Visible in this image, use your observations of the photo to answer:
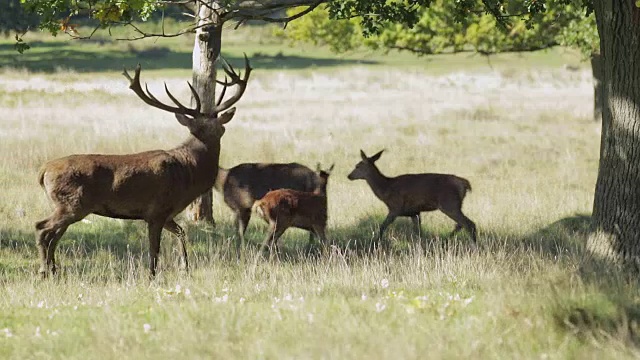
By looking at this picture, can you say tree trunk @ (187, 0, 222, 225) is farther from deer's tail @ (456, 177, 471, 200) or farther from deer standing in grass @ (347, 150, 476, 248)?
deer's tail @ (456, 177, 471, 200)

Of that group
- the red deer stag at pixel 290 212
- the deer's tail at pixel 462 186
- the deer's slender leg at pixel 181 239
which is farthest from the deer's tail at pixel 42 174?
the deer's tail at pixel 462 186

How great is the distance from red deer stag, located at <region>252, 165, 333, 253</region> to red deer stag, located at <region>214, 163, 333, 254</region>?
44.1 inches

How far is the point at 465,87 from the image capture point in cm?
4538

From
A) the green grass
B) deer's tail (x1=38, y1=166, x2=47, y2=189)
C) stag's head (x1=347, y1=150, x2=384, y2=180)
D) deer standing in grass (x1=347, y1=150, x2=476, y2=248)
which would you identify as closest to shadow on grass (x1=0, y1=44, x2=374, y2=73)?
the green grass

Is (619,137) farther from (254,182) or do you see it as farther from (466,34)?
(466,34)

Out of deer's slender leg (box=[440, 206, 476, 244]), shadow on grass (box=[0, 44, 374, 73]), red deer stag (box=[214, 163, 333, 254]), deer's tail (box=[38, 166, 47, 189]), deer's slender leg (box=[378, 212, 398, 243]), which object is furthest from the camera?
shadow on grass (box=[0, 44, 374, 73])

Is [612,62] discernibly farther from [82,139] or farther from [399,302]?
[82,139]

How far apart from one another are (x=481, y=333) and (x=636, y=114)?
A: 146 inches

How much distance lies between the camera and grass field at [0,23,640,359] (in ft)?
23.1


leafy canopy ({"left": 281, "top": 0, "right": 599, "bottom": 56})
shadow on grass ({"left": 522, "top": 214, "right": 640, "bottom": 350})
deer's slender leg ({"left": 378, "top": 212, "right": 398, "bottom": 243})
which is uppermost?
leafy canopy ({"left": 281, "top": 0, "right": 599, "bottom": 56})

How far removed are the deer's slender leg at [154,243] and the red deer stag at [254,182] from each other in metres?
2.59

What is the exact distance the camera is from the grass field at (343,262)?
7051 millimetres

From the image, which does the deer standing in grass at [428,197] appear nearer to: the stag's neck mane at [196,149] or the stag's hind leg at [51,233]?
the stag's neck mane at [196,149]

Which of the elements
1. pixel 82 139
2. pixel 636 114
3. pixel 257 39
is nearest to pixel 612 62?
pixel 636 114
